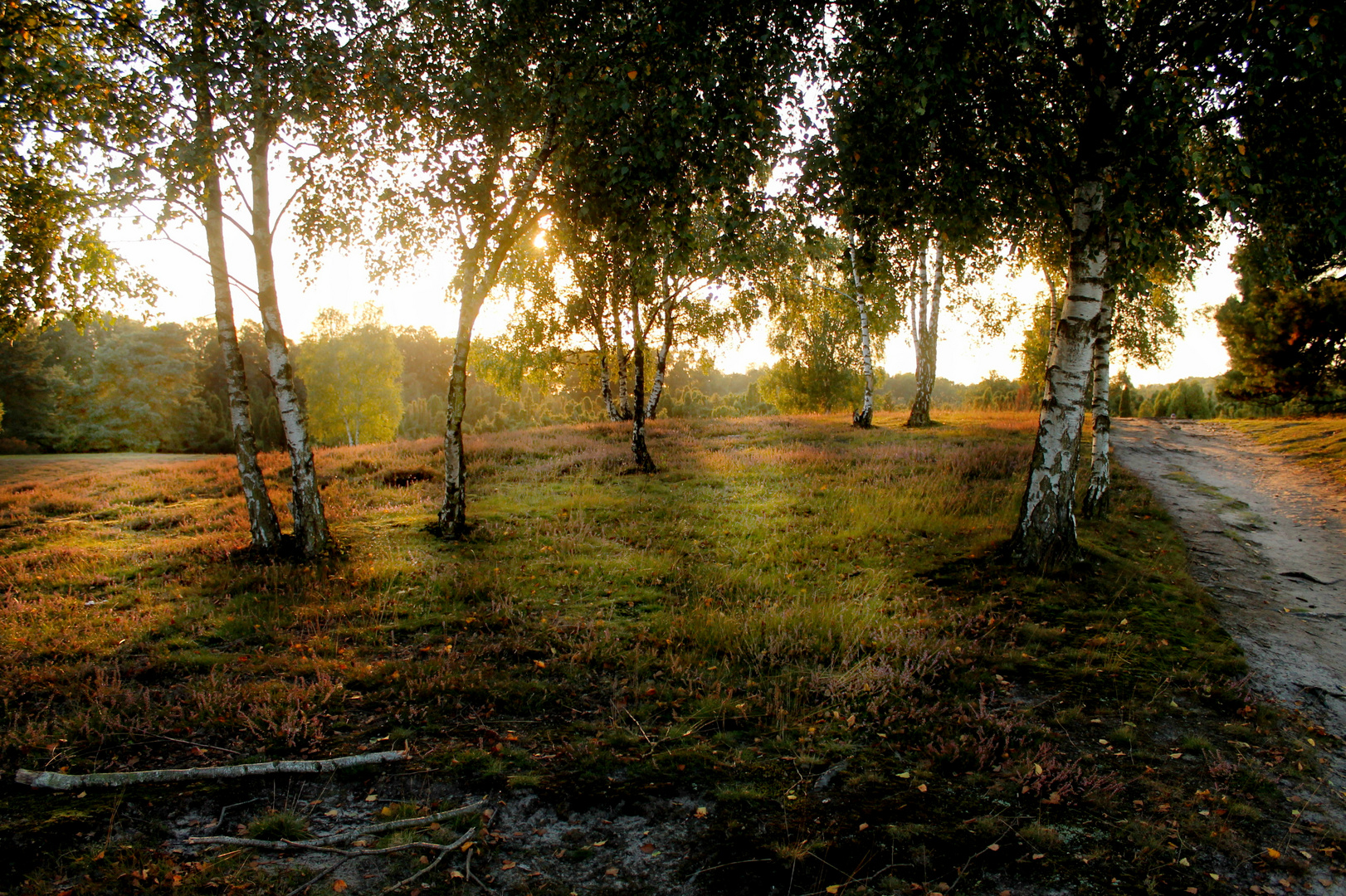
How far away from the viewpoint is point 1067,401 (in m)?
8.95

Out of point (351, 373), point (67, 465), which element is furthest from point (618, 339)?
point (351, 373)

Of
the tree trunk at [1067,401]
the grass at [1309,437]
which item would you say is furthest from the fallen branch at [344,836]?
the grass at [1309,437]

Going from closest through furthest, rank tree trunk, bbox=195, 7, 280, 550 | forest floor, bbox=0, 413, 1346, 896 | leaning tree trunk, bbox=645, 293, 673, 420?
forest floor, bbox=0, 413, 1346, 896, tree trunk, bbox=195, 7, 280, 550, leaning tree trunk, bbox=645, 293, 673, 420

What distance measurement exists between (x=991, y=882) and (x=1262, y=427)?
3113 centimetres

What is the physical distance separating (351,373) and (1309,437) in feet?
192

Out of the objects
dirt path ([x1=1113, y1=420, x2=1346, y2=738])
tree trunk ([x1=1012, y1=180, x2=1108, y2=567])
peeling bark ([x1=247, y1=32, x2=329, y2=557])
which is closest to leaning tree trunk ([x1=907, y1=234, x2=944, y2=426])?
dirt path ([x1=1113, y1=420, x2=1346, y2=738])

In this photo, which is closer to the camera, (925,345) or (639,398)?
(639,398)

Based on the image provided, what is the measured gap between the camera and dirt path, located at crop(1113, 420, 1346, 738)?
654 cm

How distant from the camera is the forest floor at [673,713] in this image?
3.83 metres

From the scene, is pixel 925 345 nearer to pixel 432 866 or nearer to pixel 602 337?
pixel 602 337

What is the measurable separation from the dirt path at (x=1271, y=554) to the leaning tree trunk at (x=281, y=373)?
12723 millimetres

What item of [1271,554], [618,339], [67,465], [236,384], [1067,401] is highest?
[618,339]

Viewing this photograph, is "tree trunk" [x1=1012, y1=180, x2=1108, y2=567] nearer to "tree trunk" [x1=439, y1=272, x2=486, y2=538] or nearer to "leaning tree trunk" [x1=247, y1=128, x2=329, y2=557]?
"tree trunk" [x1=439, y1=272, x2=486, y2=538]

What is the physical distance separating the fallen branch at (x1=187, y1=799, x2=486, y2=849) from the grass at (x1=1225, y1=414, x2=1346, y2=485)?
20663 mm
